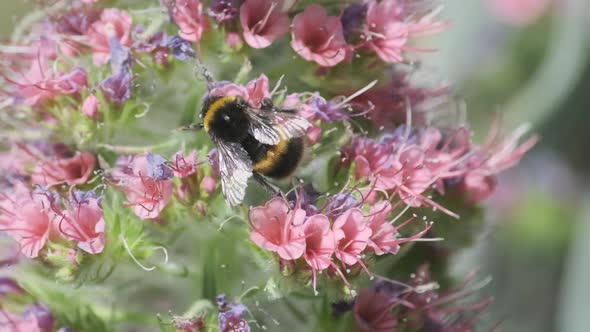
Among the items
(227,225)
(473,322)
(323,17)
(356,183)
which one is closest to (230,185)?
(227,225)

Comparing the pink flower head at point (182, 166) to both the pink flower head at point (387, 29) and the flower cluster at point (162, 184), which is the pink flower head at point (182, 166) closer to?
the flower cluster at point (162, 184)

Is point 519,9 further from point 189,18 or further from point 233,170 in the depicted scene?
point 233,170

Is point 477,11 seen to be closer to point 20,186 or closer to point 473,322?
point 473,322

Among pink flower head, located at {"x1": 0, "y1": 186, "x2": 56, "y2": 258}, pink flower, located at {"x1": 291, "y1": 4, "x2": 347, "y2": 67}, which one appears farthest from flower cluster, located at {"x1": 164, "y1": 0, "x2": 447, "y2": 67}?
pink flower head, located at {"x1": 0, "y1": 186, "x2": 56, "y2": 258}

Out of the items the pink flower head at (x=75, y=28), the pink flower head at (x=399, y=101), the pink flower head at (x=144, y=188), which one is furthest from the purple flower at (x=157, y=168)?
the pink flower head at (x=399, y=101)

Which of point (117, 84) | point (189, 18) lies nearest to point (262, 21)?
point (189, 18)

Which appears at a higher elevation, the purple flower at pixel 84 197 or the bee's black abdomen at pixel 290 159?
the bee's black abdomen at pixel 290 159
